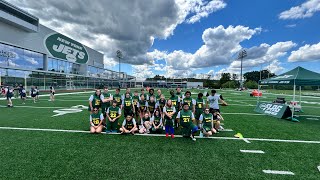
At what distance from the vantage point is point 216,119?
7.60m

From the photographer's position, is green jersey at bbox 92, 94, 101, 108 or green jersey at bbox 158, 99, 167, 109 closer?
green jersey at bbox 158, 99, 167, 109

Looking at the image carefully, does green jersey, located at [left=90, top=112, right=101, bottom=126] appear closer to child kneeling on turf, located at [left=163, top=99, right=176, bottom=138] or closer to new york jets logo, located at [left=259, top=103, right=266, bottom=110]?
child kneeling on turf, located at [left=163, top=99, right=176, bottom=138]

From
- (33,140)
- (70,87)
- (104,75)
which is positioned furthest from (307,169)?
(104,75)

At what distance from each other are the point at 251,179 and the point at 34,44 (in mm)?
43254

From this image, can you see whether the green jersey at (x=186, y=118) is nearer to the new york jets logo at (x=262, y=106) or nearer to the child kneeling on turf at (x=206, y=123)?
the child kneeling on turf at (x=206, y=123)

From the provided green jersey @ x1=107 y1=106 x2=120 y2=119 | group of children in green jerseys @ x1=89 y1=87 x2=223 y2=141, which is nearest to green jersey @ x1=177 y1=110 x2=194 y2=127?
group of children in green jerseys @ x1=89 y1=87 x2=223 y2=141

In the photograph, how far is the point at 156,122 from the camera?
715cm

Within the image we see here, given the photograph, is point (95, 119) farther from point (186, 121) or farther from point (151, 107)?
point (186, 121)

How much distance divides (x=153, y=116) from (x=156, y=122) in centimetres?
Answer: 28

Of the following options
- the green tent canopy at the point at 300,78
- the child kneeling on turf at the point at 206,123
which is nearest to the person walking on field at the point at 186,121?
the child kneeling on turf at the point at 206,123

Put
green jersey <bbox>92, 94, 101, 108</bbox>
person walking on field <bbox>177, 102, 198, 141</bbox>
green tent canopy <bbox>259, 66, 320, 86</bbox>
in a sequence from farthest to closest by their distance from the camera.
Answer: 1. green tent canopy <bbox>259, 66, 320, 86</bbox>
2. green jersey <bbox>92, 94, 101, 108</bbox>
3. person walking on field <bbox>177, 102, 198, 141</bbox>

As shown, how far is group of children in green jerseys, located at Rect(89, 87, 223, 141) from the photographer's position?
6660 millimetres

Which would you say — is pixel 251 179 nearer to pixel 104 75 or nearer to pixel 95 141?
pixel 95 141

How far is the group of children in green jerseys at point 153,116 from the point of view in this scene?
21.9 ft
